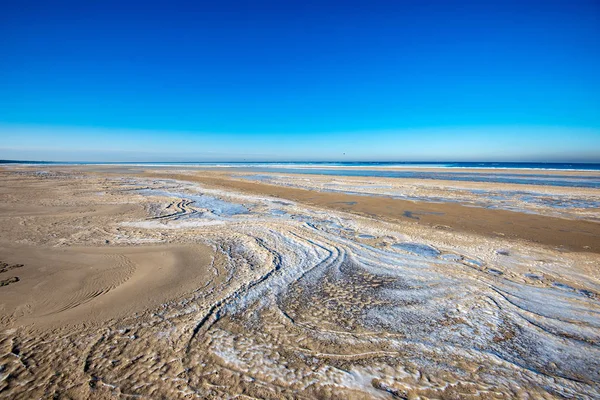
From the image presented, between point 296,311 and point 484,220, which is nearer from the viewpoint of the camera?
point 296,311

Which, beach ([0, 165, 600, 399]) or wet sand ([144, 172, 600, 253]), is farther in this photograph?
wet sand ([144, 172, 600, 253])

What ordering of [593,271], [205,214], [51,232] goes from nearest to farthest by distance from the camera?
[593,271], [51,232], [205,214]

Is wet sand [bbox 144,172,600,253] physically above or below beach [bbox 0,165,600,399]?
above

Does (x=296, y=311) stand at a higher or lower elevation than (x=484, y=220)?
lower

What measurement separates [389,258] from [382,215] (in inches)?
186

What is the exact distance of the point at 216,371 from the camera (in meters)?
2.96

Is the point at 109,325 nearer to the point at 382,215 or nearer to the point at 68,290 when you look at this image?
the point at 68,290

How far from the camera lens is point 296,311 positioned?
4.24 meters

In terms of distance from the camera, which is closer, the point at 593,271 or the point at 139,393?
the point at 139,393

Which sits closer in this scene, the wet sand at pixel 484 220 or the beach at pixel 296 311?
the beach at pixel 296 311

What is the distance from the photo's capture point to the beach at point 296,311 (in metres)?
2.90

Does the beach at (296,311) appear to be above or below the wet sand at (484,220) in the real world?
below

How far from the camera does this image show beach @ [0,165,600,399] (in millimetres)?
2896

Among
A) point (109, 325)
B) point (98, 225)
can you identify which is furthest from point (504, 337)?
point (98, 225)
